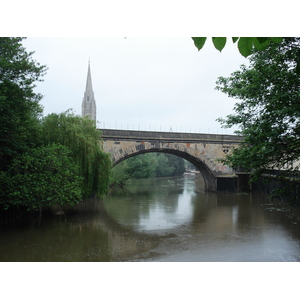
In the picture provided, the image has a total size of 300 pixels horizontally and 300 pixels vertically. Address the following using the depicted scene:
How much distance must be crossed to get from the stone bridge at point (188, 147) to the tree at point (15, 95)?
825 cm

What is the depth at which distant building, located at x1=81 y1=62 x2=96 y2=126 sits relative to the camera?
55562 millimetres

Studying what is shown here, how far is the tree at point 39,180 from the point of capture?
33.7ft

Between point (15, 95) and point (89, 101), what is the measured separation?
155 ft

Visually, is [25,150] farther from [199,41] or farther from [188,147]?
[188,147]

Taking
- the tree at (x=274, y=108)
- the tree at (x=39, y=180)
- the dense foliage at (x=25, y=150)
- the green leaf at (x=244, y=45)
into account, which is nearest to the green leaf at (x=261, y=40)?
the green leaf at (x=244, y=45)

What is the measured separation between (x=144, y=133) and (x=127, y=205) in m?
5.39

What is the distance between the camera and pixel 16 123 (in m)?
9.61

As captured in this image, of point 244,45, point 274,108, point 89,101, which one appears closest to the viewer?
point 244,45

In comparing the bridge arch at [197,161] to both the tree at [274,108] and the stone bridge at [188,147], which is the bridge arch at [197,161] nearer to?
the stone bridge at [188,147]

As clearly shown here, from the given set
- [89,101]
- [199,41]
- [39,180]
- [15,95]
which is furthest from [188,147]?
[89,101]

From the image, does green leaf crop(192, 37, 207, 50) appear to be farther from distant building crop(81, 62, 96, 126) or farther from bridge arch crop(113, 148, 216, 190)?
distant building crop(81, 62, 96, 126)

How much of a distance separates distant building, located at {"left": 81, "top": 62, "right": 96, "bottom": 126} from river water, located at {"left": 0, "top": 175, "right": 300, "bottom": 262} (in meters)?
41.1

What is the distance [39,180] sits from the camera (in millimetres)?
10805

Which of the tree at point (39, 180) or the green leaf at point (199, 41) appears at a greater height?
the green leaf at point (199, 41)
